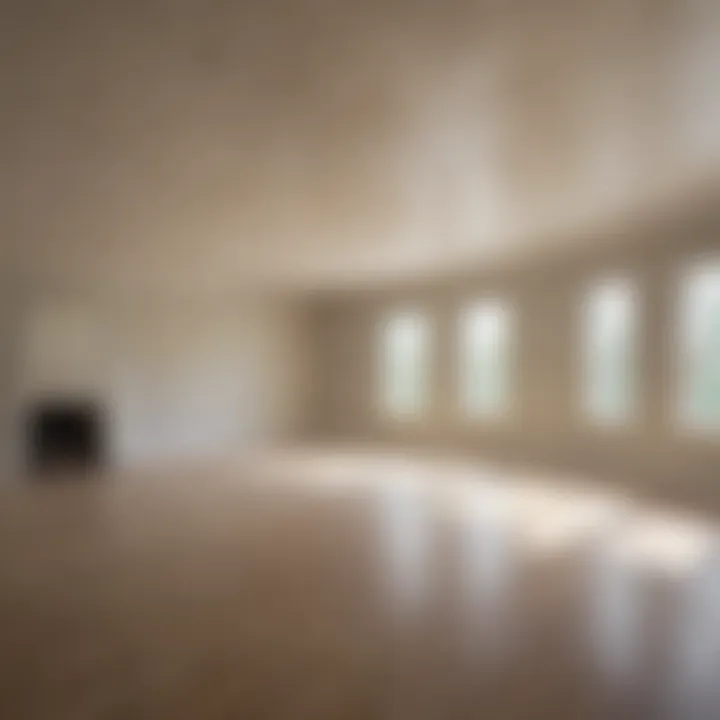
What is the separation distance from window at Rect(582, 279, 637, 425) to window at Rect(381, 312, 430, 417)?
308 centimetres

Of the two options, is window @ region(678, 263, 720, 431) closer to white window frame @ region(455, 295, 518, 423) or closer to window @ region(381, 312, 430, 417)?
white window frame @ region(455, 295, 518, 423)

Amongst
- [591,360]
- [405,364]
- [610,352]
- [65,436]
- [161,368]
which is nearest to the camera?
[610,352]

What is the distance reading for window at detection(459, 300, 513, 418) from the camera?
27.9ft

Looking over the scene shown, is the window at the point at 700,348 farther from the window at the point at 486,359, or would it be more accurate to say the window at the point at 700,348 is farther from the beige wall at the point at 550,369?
the window at the point at 486,359

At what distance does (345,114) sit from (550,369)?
509cm

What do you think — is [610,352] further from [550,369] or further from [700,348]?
[700,348]

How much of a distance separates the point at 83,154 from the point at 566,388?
552 centimetres

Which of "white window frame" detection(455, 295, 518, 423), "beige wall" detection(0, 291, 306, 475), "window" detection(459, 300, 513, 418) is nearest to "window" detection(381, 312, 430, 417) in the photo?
"white window frame" detection(455, 295, 518, 423)

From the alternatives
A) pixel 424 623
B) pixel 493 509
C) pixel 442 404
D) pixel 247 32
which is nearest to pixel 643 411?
pixel 493 509

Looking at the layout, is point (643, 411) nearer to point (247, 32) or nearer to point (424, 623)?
point (424, 623)

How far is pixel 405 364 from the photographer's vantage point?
1035cm

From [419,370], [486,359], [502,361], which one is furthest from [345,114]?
[419,370]

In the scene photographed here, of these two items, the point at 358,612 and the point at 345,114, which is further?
the point at 345,114

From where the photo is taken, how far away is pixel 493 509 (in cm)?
545
